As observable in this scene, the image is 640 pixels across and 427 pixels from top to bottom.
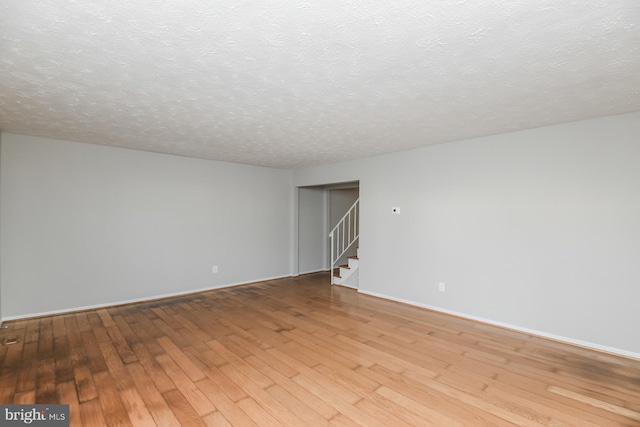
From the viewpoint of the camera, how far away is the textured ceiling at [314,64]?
1438mm

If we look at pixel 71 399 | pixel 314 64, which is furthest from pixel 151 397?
pixel 314 64

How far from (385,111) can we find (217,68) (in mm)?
1564

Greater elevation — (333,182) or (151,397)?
(333,182)

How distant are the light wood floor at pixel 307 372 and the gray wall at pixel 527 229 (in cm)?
35

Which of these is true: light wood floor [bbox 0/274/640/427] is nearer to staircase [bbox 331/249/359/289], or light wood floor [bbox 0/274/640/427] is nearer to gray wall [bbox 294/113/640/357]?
gray wall [bbox 294/113/640/357]

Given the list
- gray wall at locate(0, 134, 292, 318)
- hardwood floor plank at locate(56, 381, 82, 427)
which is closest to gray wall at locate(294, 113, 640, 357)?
gray wall at locate(0, 134, 292, 318)

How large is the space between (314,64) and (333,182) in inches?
147

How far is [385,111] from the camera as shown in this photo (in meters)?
2.79

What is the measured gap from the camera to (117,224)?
4.35 metres

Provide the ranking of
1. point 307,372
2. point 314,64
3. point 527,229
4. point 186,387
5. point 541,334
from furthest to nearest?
point 527,229 < point 541,334 < point 307,372 < point 186,387 < point 314,64

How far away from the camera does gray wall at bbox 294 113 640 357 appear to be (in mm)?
2869

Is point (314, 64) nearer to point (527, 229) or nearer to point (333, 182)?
point (527, 229)

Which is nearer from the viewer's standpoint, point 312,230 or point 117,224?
point 117,224

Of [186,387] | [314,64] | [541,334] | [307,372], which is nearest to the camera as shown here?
[314,64]
